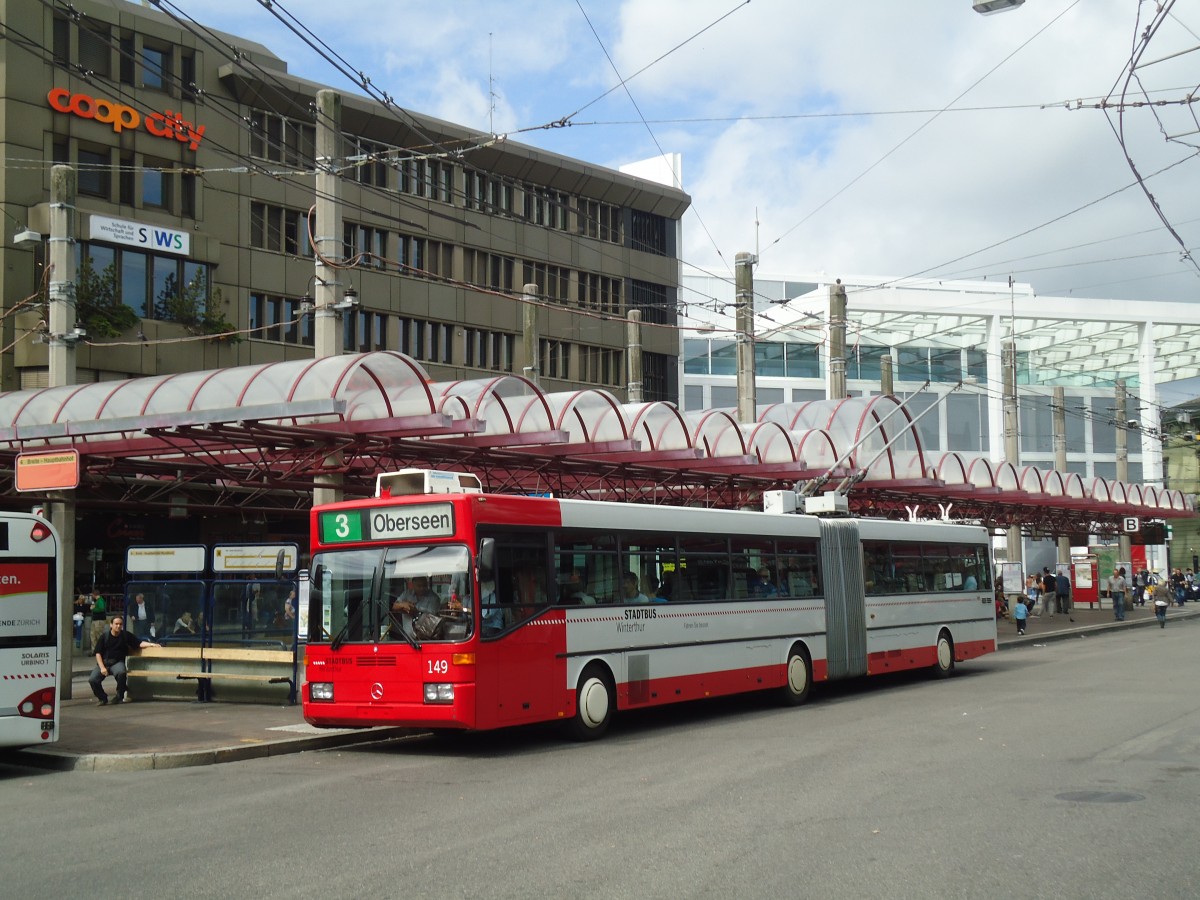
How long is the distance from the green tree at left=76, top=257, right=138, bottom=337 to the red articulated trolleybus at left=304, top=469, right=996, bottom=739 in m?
23.2

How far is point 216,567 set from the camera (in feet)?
64.3

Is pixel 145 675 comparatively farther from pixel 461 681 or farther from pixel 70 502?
pixel 461 681

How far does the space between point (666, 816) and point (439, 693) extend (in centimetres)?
466

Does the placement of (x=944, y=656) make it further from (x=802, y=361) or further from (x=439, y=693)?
(x=802, y=361)

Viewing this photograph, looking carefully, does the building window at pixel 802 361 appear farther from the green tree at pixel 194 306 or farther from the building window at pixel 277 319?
the green tree at pixel 194 306

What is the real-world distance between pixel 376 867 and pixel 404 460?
50.2 ft

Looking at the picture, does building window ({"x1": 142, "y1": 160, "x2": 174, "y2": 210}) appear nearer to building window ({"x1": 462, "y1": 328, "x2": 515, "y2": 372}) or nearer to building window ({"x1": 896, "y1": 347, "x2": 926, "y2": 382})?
building window ({"x1": 462, "y1": 328, "x2": 515, "y2": 372})

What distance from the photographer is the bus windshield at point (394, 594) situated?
549 inches

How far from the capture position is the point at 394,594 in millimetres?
14281

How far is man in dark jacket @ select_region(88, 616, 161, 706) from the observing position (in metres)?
19.4

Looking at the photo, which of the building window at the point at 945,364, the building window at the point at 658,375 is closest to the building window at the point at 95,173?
the building window at the point at 658,375

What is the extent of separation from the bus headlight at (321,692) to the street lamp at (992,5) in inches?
398

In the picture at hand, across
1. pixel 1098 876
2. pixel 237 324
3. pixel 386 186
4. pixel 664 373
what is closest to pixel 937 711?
pixel 1098 876

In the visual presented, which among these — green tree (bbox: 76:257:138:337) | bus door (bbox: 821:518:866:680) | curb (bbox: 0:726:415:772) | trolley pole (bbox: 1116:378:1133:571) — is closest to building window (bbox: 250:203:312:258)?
green tree (bbox: 76:257:138:337)
